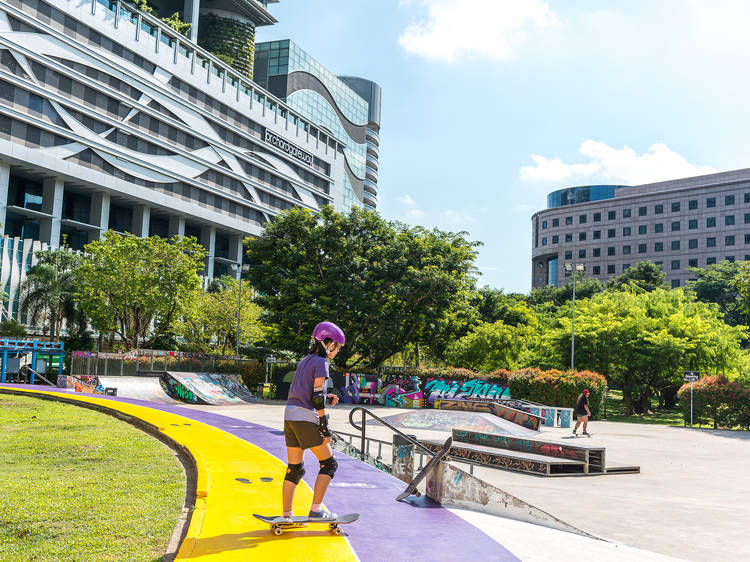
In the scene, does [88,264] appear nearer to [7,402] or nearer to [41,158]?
[41,158]

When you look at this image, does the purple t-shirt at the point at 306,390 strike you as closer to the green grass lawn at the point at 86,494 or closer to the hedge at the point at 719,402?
the green grass lawn at the point at 86,494

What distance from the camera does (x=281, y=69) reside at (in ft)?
348

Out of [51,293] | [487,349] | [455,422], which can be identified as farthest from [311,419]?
[51,293]

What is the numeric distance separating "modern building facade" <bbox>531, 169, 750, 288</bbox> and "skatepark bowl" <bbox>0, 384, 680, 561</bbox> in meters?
102

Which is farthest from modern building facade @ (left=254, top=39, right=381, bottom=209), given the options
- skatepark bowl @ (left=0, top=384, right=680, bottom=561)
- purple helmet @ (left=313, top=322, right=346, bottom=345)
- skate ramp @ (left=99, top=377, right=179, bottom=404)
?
purple helmet @ (left=313, top=322, right=346, bottom=345)

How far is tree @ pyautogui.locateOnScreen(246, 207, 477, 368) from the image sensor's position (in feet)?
127

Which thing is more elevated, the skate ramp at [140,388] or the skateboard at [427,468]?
the skateboard at [427,468]

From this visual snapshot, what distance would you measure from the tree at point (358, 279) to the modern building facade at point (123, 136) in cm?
2539

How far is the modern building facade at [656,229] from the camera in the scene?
317 feet

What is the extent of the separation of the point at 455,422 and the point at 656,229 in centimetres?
9160

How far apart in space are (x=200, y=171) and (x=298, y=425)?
71353 millimetres

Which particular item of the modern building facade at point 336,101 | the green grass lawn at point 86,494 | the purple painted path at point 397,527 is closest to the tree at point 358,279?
the green grass lawn at point 86,494

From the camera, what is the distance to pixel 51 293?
155ft

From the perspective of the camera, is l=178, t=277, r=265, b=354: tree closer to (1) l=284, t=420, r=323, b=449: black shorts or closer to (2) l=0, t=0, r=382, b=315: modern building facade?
(2) l=0, t=0, r=382, b=315: modern building facade
